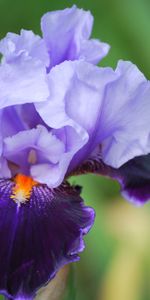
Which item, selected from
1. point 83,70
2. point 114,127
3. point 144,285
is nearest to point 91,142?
point 114,127

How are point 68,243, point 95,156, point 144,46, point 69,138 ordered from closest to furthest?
1. point 68,243
2. point 69,138
3. point 95,156
4. point 144,46

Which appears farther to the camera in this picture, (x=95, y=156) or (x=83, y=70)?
(x=95, y=156)

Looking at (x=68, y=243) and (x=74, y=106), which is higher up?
(x=74, y=106)

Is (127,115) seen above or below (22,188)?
above

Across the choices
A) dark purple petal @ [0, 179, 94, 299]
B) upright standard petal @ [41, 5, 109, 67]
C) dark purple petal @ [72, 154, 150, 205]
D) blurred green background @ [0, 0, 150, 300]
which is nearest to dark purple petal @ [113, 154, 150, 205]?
dark purple petal @ [72, 154, 150, 205]

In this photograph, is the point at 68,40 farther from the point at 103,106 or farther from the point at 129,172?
the point at 129,172

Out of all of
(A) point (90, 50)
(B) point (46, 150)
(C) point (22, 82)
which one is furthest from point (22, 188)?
(A) point (90, 50)

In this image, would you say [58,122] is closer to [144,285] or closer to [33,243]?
[33,243]

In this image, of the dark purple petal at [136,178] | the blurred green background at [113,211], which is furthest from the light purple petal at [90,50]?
the blurred green background at [113,211]
